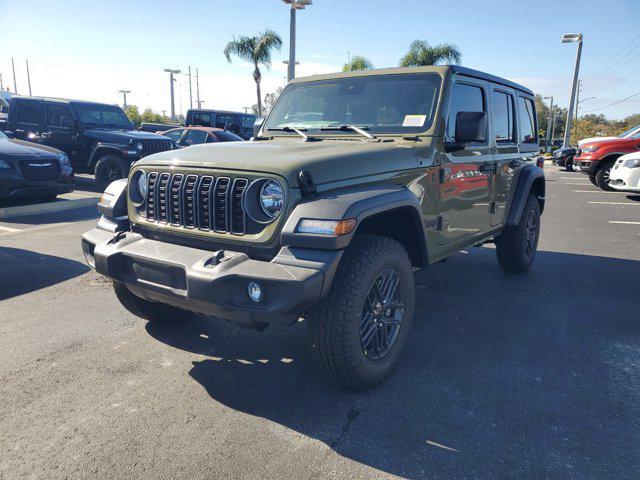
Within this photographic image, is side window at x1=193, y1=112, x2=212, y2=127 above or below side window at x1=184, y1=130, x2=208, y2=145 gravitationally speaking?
above

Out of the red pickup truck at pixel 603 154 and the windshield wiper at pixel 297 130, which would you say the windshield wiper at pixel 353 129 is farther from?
the red pickup truck at pixel 603 154

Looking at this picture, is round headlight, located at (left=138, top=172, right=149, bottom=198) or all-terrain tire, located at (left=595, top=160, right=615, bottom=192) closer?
round headlight, located at (left=138, top=172, right=149, bottom=198)

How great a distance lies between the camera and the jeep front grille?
2.64m

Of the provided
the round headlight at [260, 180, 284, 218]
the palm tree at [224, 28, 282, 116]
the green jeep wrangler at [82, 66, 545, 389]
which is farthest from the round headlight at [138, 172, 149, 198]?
the palm tree at [224, 28, 282, 116]

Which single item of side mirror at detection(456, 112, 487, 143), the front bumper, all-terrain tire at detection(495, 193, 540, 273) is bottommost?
all-terrain tire at detection(495, 193, 540, 273)

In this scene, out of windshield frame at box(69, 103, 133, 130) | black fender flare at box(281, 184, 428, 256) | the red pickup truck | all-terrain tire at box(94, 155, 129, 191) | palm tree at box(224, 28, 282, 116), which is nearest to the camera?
black fender flare at box(281, 184, 428, 256)

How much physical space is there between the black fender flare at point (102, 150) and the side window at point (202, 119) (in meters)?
7.41

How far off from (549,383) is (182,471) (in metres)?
2.23


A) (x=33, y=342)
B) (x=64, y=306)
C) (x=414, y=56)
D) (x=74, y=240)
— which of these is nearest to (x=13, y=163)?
(x=74, y=240)

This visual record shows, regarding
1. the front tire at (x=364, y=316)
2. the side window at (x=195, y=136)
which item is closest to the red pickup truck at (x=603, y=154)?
the side window at (x=195, y=136)

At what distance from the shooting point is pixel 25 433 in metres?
2.43

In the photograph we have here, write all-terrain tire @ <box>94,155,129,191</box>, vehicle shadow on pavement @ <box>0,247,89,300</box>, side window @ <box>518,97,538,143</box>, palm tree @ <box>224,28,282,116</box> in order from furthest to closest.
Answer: palm tree @ <box>224,28,282,116</box>
all-terrain tire @ <box>94,155,129,191</box>
side window @ <box>518,97,538,143</box>
vehicle shadow on pavement @ <box>0,247,89,300</box>

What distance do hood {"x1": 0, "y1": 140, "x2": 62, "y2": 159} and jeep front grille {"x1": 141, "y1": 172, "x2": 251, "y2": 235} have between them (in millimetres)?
6374

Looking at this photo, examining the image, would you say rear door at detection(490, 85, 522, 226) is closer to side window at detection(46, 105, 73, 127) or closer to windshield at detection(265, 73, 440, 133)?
windshield at detection(265, 73, 440, 133)
